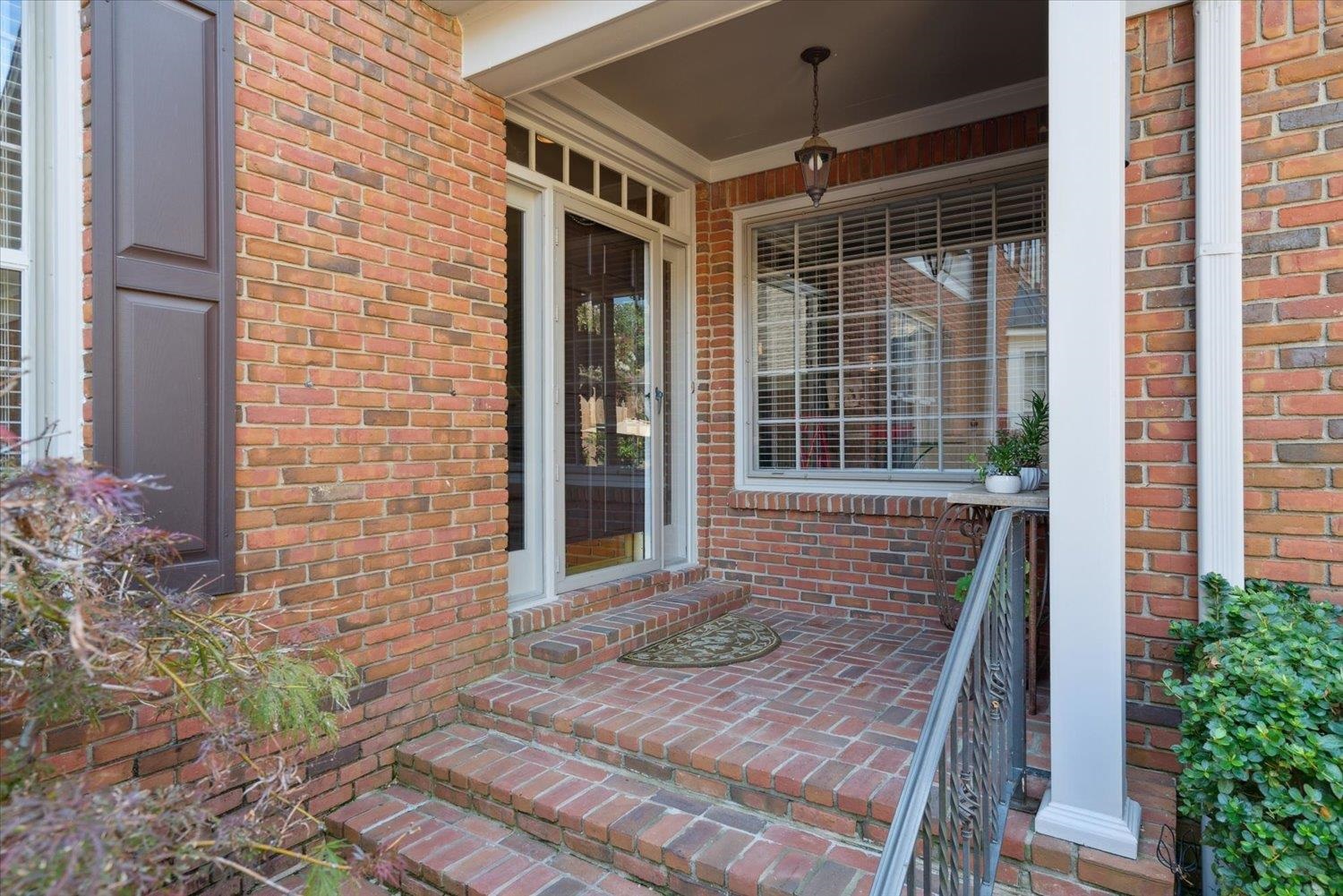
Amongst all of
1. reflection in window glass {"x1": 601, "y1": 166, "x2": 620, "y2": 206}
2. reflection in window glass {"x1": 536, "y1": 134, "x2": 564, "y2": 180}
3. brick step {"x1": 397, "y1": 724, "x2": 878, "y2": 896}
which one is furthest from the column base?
reflection in window glass {"x1": 601, "y1": 166, "x2": 620, "y2": 206}

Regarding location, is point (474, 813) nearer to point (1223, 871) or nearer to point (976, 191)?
point (1223, 871)

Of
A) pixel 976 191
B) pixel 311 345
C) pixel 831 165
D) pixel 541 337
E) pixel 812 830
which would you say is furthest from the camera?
pixel 831 165

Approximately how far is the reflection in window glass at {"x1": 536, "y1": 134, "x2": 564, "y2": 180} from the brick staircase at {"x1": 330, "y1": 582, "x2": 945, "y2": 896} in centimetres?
234

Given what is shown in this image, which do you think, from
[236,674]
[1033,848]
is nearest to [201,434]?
[236,674]

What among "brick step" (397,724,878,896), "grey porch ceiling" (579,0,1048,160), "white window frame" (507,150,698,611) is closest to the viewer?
"brick step" (397,724,878,896)

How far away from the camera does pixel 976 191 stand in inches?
158

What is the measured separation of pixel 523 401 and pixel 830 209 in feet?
7.43

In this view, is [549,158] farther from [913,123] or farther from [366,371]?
[913,123]

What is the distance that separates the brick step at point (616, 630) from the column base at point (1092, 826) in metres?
1.91

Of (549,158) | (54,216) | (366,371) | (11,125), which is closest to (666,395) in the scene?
(549,158)

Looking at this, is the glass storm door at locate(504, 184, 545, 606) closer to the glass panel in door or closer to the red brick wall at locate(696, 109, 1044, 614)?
the glass panel in door

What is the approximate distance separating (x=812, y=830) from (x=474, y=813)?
1.17 metres

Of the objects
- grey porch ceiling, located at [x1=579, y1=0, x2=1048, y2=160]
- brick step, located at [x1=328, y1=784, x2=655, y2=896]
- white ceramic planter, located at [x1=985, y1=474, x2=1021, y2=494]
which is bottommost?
brick step, located at [x1=328, y1=784, x2=655, y2=896]

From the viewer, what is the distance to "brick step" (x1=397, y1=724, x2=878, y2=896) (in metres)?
1.99
